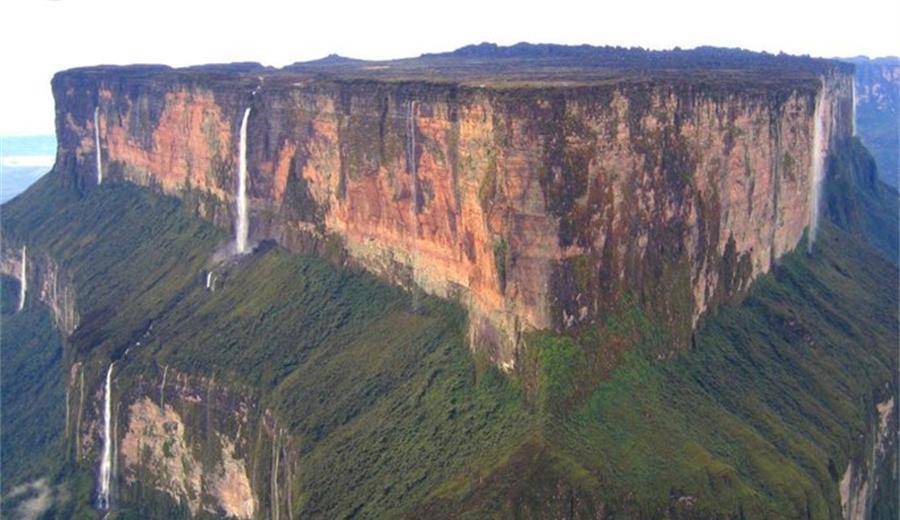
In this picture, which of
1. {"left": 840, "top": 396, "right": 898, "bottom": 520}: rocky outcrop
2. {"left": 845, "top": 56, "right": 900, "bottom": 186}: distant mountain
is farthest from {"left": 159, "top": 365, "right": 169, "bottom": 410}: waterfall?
{"left": 845, "top": 56, "right": 900, "bottom": 186}: distant mountain

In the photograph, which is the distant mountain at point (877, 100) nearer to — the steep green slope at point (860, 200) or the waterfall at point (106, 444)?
the steep green slope at point (860, 200)

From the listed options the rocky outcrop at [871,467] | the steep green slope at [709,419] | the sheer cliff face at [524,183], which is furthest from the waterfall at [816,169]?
the rocky outcrop at [871,467]

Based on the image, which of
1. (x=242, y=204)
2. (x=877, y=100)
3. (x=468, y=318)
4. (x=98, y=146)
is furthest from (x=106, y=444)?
(x=877, y=100)

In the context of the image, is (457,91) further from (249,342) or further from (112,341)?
(112,341)

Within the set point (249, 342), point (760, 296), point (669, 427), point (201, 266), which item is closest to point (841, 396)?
point (760, 296)

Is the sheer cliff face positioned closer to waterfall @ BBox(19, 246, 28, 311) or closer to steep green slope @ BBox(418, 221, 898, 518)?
steep green slope @ BBox(418, 221, 898, 518)

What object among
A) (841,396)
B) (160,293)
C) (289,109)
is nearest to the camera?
(841,396)
